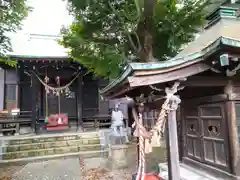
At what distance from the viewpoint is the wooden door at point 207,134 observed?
338 cm

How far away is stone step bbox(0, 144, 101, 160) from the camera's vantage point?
7715 millimetres

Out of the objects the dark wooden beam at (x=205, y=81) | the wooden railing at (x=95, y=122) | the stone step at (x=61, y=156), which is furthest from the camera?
the wooden railing at (x=95, y=122)

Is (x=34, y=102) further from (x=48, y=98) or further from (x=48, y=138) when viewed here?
(x=48, y=138)

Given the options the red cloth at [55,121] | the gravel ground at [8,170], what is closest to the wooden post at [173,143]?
the gravel ground at [8,170]

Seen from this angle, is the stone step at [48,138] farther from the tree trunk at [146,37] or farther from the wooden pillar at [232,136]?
the wooden pillar at [232,136]

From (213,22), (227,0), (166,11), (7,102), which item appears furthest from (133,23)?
(7,102)

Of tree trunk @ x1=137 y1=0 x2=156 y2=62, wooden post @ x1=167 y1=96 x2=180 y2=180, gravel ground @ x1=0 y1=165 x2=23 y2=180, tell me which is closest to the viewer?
wooden post @ x1=167 y1=96 x2=180 y2=180

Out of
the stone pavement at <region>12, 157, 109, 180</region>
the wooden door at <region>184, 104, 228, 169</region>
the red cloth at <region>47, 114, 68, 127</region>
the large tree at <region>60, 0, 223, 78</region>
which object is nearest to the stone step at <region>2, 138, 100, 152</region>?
the stone pavement at <region>12, 157, 109, 180</region>

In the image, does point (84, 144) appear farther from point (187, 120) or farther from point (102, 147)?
point (187, 120)

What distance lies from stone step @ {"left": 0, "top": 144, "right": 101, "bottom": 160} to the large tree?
3.37 meters

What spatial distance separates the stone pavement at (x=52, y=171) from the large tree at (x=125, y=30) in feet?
11.6

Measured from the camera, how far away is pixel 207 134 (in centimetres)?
372

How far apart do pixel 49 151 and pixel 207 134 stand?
21.9 feet

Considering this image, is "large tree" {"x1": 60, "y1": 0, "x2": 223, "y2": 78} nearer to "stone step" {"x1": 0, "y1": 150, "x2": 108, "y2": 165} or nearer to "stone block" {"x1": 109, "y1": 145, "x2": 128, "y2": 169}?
"stone block" {"x1": 109, "y1": 145, "x2": 128, "y2": 169}
